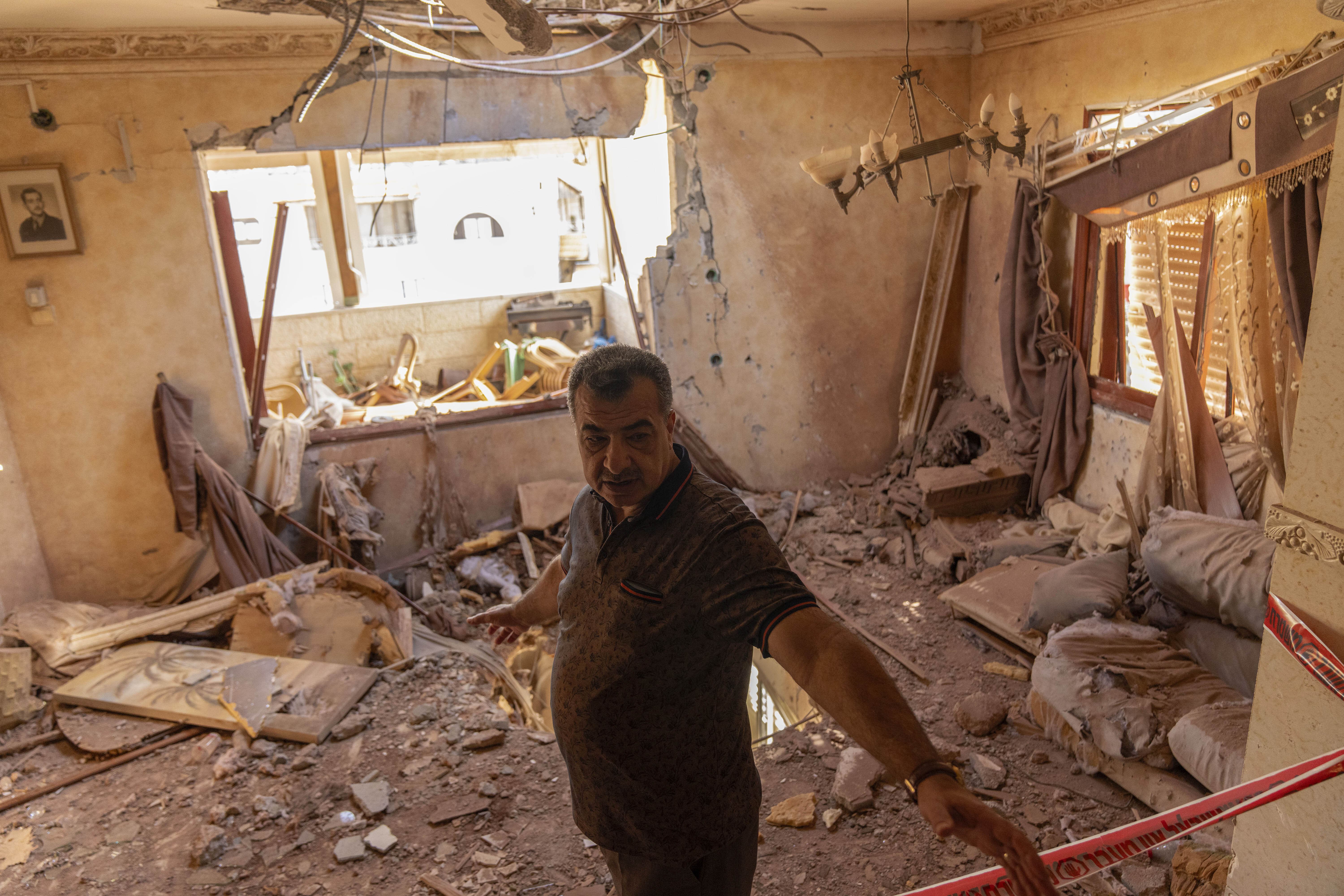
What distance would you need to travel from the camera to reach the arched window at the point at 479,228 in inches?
744

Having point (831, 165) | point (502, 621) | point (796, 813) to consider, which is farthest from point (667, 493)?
point (831, 165)

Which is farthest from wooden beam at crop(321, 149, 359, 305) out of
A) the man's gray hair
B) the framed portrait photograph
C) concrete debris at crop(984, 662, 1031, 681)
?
the man's gray hair

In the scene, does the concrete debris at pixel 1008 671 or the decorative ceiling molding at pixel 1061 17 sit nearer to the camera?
the concrete debris at pixel 1008 671

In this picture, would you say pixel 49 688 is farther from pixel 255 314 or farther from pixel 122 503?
pixel 255 314

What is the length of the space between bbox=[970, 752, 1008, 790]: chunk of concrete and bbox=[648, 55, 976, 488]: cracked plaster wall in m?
3.36

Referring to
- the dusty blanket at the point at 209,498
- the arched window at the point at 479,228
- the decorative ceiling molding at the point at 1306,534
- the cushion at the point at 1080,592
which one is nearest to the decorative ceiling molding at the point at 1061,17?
the cushion at the point at 1080,592

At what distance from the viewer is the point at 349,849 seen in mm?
3123

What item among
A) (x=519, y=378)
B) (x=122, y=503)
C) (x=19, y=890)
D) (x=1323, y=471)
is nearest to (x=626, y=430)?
(x=1323, y=471)

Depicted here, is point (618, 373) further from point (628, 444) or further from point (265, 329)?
point (265, 329)

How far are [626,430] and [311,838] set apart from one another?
8.20ft

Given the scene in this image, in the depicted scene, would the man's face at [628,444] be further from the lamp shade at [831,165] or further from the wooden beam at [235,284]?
the wooden beam at [235,284]

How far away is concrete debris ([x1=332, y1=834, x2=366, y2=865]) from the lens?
3.08 m

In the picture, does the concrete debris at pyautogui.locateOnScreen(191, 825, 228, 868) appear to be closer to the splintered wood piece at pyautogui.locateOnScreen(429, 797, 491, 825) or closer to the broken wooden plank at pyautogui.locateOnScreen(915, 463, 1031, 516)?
the splintered wood piece at pyautogui.locateOnScreen(429, 797, 491, 825)

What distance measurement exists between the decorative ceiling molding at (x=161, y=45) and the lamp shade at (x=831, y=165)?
135 inches
